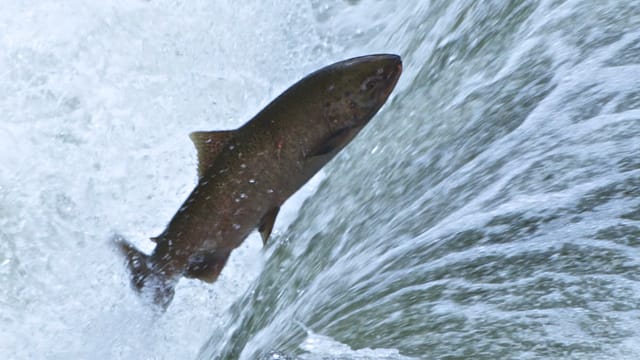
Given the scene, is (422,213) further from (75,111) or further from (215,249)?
(75,111)

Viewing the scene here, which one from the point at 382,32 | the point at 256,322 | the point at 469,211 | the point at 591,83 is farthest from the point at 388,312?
the point at 382,32

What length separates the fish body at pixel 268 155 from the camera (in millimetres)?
2564

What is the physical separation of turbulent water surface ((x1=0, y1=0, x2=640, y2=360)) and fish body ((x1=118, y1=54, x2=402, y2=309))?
24 cm

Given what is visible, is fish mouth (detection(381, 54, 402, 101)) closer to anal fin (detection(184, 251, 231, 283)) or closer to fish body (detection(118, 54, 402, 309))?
fish body (detection(118, 54, 402, 309))

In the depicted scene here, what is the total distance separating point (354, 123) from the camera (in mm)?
2574

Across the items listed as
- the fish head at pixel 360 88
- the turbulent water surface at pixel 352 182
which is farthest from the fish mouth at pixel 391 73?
the turbulent water surface at pixel 352 182

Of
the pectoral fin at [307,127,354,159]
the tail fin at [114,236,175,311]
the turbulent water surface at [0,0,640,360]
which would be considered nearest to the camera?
the turbulent water surface at [0,0,640,360]

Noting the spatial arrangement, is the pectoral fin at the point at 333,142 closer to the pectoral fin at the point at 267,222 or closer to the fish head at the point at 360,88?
the fish head at the point at 360,88

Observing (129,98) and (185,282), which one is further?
(129,98)

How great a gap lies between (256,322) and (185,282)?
2.30 feet

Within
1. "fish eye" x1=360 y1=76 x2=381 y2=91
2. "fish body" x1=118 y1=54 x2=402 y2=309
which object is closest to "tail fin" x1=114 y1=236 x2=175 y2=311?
"fish body" x1=118 y1=54 x2=402 y2=309

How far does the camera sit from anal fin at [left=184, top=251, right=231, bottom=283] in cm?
268

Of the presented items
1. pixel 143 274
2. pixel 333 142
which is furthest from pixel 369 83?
pixel 143 274

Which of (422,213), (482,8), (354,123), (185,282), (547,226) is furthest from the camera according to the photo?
(185,282)
